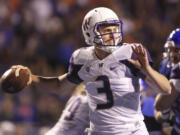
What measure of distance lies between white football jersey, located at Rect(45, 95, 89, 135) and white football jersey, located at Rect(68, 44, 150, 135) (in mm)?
835

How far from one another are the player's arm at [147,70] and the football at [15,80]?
34.6 inches

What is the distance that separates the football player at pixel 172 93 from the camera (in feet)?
12.4

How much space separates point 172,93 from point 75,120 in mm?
1050

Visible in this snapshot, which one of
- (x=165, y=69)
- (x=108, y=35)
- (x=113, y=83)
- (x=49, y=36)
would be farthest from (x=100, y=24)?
(x=49, y=36)

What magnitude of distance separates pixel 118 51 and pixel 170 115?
1.15 meters

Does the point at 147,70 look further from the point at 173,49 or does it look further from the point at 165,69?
the point at 165,69

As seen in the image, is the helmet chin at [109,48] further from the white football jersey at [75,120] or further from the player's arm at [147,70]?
the white football jersey at [75,120]

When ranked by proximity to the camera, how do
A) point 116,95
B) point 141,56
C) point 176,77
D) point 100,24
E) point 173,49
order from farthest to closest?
point 173,49, point 176,77, point 100,24, point 116,95, point 141,56

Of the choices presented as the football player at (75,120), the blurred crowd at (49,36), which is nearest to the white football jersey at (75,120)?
the football player at (75,120)

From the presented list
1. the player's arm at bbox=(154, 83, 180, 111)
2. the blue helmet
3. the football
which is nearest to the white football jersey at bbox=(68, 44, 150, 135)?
the player's arm at bbox=(154, 83, 180, 111)

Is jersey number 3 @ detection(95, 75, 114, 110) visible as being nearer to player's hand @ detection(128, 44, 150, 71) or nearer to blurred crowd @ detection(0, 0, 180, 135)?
player's hand @ detection(128, 44, 150, 71)

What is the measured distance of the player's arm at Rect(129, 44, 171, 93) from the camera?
10.4ft

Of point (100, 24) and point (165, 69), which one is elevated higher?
point (100, 24)

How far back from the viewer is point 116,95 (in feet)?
11.3
